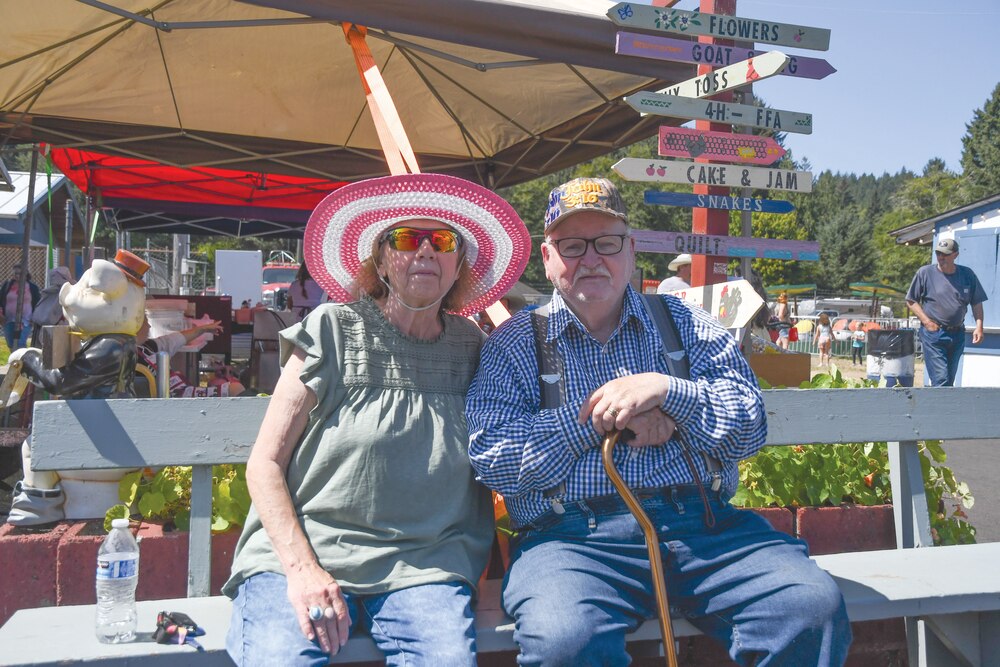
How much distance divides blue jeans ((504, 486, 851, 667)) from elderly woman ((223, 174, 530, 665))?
0.62 feet

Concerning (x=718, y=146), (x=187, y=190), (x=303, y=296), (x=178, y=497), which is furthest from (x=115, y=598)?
(x=187, y=190)

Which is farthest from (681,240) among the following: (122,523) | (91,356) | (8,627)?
(8,627)

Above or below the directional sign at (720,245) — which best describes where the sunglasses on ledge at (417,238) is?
below

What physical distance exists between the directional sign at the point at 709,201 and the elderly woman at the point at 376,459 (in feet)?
7.06

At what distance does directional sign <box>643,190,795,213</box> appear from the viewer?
4492 mm

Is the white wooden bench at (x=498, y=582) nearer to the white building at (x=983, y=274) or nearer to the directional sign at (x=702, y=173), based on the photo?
the directional sign at (x=702, y=173)

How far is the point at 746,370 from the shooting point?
2379 mm

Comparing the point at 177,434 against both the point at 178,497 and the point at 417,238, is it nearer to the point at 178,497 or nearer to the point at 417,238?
the point at 178,497

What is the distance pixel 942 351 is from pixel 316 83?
22.7 feet

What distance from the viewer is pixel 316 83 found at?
248 inches

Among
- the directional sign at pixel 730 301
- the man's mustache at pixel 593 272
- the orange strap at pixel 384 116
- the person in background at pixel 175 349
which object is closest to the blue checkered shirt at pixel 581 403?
the man's mustache at pixel 593 272

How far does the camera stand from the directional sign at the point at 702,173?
424cm

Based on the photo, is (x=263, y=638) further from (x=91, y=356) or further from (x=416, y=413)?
(x=91, y=356)

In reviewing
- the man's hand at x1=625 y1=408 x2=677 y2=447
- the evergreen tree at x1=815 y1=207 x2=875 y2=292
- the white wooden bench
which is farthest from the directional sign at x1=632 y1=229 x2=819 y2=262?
the evergreen tree at x1=815 y1=207 x2=875 y2=292
